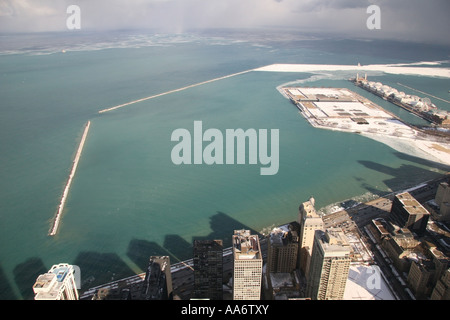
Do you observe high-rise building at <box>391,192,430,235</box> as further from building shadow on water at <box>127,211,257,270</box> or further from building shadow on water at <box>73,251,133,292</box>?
building shadow on water at <box>73,251,133,292</box>

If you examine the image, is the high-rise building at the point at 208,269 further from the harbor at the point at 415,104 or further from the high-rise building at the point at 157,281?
the harbor at the point at 415,104

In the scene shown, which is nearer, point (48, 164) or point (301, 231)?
point (301, 231)

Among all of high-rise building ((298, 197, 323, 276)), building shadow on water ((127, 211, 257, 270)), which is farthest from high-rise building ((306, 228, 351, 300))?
building shadow on water ((127, 211, 257, 270))

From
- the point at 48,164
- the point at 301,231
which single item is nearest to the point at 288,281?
the point at 301,231
